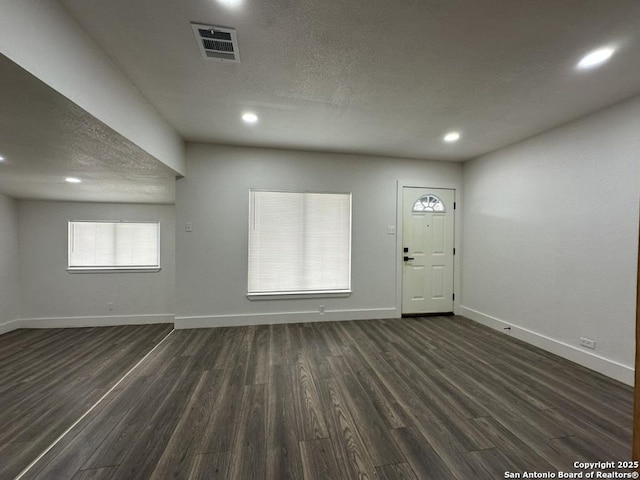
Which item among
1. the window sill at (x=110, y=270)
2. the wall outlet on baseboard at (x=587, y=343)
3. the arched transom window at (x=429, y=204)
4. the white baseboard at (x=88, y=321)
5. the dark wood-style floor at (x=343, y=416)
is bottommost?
the white baseboard at (x=88, y=321)

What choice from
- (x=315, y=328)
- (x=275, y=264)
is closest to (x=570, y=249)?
(x=315, y=328)

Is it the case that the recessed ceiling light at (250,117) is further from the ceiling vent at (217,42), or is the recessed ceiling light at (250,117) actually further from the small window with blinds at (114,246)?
the small window with blinds at (114,246)

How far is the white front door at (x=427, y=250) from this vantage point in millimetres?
3979

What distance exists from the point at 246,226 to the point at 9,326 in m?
4.36

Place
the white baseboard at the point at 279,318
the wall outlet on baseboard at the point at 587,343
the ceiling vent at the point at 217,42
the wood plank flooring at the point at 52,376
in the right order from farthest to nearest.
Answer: the white baseboard at the point at 279,318, the wall outlet on baseboard at the point at 587,343, the wood plank flooring at the point at 52,376, the ceiling vent at the point at 217,42

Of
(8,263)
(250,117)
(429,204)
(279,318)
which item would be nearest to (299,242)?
(279,318)

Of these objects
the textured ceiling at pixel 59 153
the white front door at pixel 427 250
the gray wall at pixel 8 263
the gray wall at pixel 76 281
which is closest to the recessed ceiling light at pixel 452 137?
the white front door at pixel 427 250

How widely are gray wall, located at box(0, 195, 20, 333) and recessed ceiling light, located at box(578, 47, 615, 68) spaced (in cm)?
727

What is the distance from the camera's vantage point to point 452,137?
307 centimetres

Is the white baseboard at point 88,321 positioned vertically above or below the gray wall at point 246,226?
below

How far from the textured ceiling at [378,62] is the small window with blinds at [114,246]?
2703 mm

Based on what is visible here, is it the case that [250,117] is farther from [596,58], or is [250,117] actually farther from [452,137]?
[596,58]

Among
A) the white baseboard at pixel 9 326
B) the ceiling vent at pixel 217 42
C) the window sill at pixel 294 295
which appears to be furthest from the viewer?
the white baseboard at pixel 9 326

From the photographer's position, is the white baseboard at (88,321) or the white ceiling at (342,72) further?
the white baseboard at (88,321)
